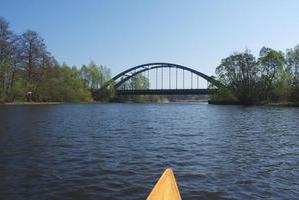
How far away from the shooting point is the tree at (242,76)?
115125 millimetres

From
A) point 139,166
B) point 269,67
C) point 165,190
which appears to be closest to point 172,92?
point 269,67

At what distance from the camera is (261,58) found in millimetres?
111750

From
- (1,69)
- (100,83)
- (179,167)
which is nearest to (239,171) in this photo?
(179,167)

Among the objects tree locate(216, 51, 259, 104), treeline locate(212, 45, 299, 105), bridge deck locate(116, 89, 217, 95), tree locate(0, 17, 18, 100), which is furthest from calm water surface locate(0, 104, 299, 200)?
bridge deck locate(116, 89, 217, 95)

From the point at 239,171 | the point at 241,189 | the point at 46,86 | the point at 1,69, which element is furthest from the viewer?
the point at 46,86

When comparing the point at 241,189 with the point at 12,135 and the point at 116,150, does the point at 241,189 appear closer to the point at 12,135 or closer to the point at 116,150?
the point at 116,150

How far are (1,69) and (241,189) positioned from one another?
8675cm

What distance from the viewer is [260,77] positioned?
11444 centimetres

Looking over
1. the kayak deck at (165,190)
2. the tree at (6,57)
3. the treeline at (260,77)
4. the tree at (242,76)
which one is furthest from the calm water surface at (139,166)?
the tree at (242,76)

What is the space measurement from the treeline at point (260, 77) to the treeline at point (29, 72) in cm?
5264

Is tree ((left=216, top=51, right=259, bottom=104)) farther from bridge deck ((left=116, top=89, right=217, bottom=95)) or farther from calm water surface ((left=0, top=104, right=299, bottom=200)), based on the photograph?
calm water surface ((left=0, top=104, right=299, bottom=200))

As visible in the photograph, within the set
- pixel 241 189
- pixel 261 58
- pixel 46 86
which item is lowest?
pixel 241 189

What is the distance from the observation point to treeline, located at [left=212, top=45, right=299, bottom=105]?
10700 cm

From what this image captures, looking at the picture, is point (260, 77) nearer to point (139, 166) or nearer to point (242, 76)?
point (242, 76)
